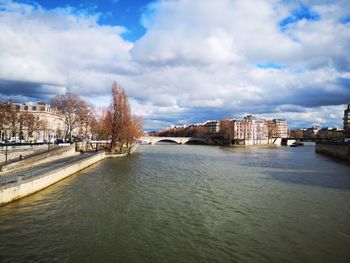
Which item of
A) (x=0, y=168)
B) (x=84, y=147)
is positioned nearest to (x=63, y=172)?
(x=0, y=168)

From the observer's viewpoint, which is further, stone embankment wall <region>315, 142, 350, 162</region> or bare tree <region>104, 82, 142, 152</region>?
bare tree <region>104, 82, 142, 152</region>

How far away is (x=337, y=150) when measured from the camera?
64.9 meters

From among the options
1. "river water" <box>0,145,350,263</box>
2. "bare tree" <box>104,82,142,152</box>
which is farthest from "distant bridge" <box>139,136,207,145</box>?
"river water" <box>0,145,350,263</box>

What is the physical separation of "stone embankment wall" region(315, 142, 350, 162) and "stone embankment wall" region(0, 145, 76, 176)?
1890 inches

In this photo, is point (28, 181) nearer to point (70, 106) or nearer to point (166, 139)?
point (70, 106)

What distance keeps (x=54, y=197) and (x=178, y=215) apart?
10.1 m

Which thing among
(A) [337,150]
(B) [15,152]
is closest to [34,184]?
(B) [15,152]

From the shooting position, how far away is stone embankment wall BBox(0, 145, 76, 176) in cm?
3058

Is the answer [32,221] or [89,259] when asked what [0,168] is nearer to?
[32,221]

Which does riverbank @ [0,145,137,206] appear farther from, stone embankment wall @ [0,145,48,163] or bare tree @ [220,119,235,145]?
bare tree @ [220,119,235,145]

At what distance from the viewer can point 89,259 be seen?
40.4 ft

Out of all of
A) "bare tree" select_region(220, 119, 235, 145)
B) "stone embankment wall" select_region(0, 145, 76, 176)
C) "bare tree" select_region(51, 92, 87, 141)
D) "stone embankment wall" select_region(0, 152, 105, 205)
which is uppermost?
"bare tree" select_region(51, 92, 87, 141)

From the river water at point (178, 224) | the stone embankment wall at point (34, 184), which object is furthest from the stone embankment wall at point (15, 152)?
the river water at point (178, 224)

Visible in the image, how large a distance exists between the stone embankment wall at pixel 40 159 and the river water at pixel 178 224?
20.9ft
